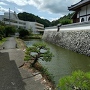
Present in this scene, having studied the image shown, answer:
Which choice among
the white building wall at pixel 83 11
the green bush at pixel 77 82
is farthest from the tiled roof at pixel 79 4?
the green bush at pixel 77 82

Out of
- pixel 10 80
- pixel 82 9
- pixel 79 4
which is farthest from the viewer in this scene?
pixel 82 9

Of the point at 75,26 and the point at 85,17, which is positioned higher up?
the point at 85,17

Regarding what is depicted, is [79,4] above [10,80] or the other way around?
above

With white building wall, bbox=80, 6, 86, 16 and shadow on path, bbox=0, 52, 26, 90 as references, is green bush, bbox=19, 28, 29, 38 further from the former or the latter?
shadow on path, bbox=0, 52, 26, 90

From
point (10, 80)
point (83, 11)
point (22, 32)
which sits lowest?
point (10, 80)

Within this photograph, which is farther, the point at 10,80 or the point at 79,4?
the point at 79,4

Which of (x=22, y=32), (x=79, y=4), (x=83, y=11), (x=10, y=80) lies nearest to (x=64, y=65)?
(x=10, y=80)

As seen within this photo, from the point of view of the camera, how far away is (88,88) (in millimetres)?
2408

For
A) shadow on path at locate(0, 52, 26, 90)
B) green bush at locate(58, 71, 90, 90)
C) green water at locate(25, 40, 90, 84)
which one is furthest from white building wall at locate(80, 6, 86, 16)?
green bush at locate(58, 71, 90, 90)

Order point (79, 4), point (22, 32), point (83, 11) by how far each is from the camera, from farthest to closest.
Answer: point (22, 32) → point (83, 11) → point (79, 4)

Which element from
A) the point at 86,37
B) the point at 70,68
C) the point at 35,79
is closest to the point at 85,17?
the point at 86,37

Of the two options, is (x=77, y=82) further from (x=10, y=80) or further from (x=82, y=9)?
(x=82, y=9)

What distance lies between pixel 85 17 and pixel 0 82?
1546 centimetres

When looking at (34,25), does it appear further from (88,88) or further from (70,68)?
(88,88)
